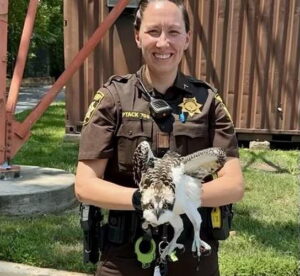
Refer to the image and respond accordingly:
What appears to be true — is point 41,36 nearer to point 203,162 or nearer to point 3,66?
point 3,66

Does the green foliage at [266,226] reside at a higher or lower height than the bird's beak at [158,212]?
lower

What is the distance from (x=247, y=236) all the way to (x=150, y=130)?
2903 mm

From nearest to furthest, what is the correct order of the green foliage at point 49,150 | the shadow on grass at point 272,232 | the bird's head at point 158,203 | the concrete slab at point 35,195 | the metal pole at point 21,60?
the bird's head at point 158,203 < the shadow on grass at point 272,232 < the concrete slab at point 35,195 < the metal pole at point 21,60 < the green foliage at point 49,150

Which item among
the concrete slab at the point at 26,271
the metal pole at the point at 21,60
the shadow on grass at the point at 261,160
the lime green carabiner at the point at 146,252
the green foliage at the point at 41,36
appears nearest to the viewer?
the lime green carabiner at the point at 146,252

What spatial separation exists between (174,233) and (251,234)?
2965 mm

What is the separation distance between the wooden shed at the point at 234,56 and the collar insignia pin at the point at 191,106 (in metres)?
6.35

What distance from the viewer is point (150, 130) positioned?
1705mm

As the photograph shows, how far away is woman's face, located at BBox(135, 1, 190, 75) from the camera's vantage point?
1.65 m

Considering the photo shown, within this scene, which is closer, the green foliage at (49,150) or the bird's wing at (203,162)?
the bird's wing at (203,162)

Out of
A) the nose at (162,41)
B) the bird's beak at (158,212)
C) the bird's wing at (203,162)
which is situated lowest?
the bird's beak at (158,212)

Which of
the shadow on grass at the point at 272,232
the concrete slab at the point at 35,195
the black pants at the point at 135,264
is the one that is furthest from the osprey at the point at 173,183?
the concrete slab at the point at 35,195

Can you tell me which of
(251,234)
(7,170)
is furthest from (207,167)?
(7,170)

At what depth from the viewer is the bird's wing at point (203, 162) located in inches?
61.0

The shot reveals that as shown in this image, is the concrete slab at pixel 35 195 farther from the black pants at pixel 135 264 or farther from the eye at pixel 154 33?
the eye at pixel 154 33
